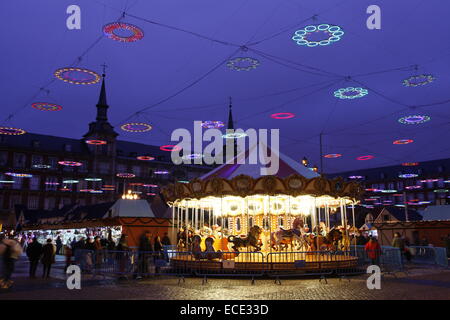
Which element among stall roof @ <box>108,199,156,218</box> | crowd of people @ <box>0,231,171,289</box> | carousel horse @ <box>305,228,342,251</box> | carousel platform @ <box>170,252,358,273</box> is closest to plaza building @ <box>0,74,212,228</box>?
stall roof @ <box>108,199,156,218</box>

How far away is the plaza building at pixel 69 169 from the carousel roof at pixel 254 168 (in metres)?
34.3

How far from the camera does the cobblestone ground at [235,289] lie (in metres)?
9.17

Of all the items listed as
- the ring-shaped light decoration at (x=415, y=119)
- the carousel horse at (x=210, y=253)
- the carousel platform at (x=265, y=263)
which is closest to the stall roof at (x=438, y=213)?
the ring-shaped light decoration at (x=415, y=119)

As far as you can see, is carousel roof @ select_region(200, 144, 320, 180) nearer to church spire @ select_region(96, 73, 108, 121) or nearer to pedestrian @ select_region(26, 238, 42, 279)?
pedestrian @ select_region(26, 238, 42, 279)

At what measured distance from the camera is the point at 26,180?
53406 millimetres

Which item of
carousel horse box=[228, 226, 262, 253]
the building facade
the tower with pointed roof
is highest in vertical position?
the tower with pointed roof

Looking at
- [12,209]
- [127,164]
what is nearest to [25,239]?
[12,209]

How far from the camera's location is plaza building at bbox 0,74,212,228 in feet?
172

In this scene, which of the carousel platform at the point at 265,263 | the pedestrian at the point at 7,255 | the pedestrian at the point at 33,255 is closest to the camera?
the pedestrian at the point at 7,255

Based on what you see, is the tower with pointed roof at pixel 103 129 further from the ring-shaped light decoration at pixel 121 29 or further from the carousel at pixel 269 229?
the ring-shaped light decoration at pixel 121 29

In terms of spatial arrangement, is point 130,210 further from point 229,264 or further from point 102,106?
point 102,106

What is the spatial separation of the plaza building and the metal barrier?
120 feet
